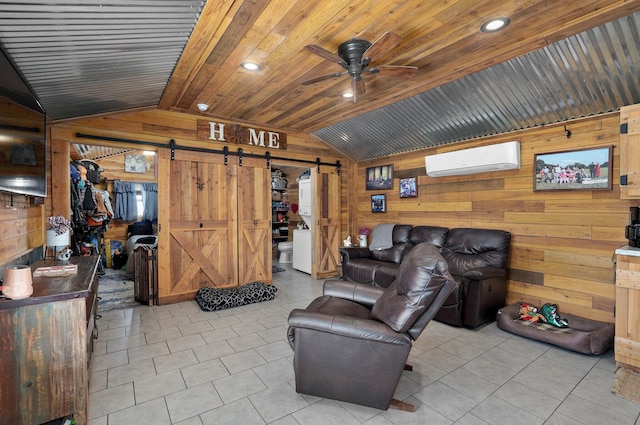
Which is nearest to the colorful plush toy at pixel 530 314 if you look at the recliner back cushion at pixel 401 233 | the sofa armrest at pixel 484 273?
the sofa armrest at pixel 484 273

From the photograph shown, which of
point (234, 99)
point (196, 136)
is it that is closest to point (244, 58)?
point (234, 99)

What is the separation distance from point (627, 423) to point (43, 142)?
15.7 ft

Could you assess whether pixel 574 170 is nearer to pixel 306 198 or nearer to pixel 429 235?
pixel 429 235

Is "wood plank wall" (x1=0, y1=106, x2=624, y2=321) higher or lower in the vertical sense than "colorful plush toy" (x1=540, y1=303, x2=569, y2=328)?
higher

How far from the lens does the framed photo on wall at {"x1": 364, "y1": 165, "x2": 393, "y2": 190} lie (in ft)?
18.1

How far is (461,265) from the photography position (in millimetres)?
3820

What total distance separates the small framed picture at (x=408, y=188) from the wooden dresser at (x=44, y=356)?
14.5 ft

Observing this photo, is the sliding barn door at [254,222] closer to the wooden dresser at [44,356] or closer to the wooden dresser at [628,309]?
the wooden dresser at [44,356]

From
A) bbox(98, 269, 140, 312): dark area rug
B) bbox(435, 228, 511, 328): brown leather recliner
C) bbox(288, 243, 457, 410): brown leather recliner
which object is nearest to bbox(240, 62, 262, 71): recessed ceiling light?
bbox(288, 243, 457, 410): brown leather recliner

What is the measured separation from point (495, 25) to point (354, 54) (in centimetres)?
105

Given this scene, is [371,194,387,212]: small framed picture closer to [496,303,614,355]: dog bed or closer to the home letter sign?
the home letter sign

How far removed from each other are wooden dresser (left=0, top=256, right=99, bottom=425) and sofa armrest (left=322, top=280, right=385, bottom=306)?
5.98 ft

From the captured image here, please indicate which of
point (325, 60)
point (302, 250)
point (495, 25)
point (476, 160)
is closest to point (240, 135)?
point (325, 60)

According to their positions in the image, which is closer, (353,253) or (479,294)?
(479,294)
